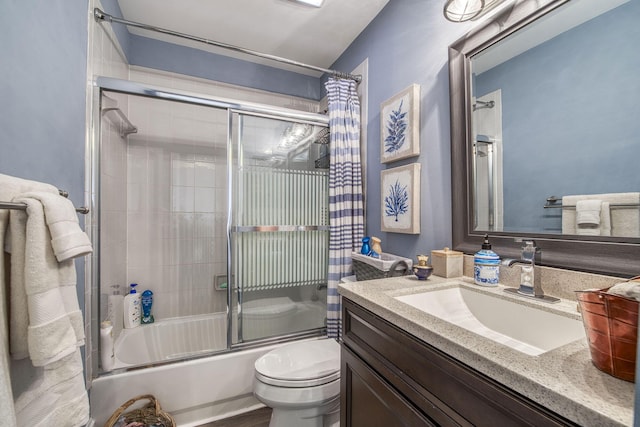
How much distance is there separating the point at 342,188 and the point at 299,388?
1.19 meters

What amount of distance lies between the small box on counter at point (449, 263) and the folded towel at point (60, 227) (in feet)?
4.15

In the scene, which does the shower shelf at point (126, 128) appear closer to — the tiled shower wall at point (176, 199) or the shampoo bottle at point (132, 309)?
the tiled shower wall at point (176, 199)

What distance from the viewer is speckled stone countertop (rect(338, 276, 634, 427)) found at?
13.8 inches

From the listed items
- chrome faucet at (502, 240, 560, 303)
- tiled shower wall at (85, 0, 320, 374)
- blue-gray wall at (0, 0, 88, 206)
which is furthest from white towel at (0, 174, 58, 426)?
chrome faucet at (502, 240, 560, 303)

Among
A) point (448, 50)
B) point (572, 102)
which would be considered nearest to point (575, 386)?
point (572, 102)

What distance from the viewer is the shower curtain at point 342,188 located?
5.79ft

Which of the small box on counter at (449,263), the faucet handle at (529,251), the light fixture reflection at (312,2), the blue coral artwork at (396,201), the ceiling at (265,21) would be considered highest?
the ceiling at (265,21)

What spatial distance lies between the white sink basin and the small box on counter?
0.35 feet

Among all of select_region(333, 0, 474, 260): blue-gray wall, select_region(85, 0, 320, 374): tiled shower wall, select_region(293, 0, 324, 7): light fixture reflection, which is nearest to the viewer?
select_region(333, 0, 474, 260): blue-gray wall

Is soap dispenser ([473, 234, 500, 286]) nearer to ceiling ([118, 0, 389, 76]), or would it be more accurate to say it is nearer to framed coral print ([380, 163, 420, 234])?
framed coral print ([380, 163, 420, 234])

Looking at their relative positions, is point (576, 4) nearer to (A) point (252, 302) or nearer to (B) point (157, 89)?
(B) point (157, 89)

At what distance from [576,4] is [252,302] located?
203 centimetres

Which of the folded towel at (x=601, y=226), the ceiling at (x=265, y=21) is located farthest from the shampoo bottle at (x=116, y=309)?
the folded towel at (x=601, y=226)

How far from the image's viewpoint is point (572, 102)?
80 centimetres
